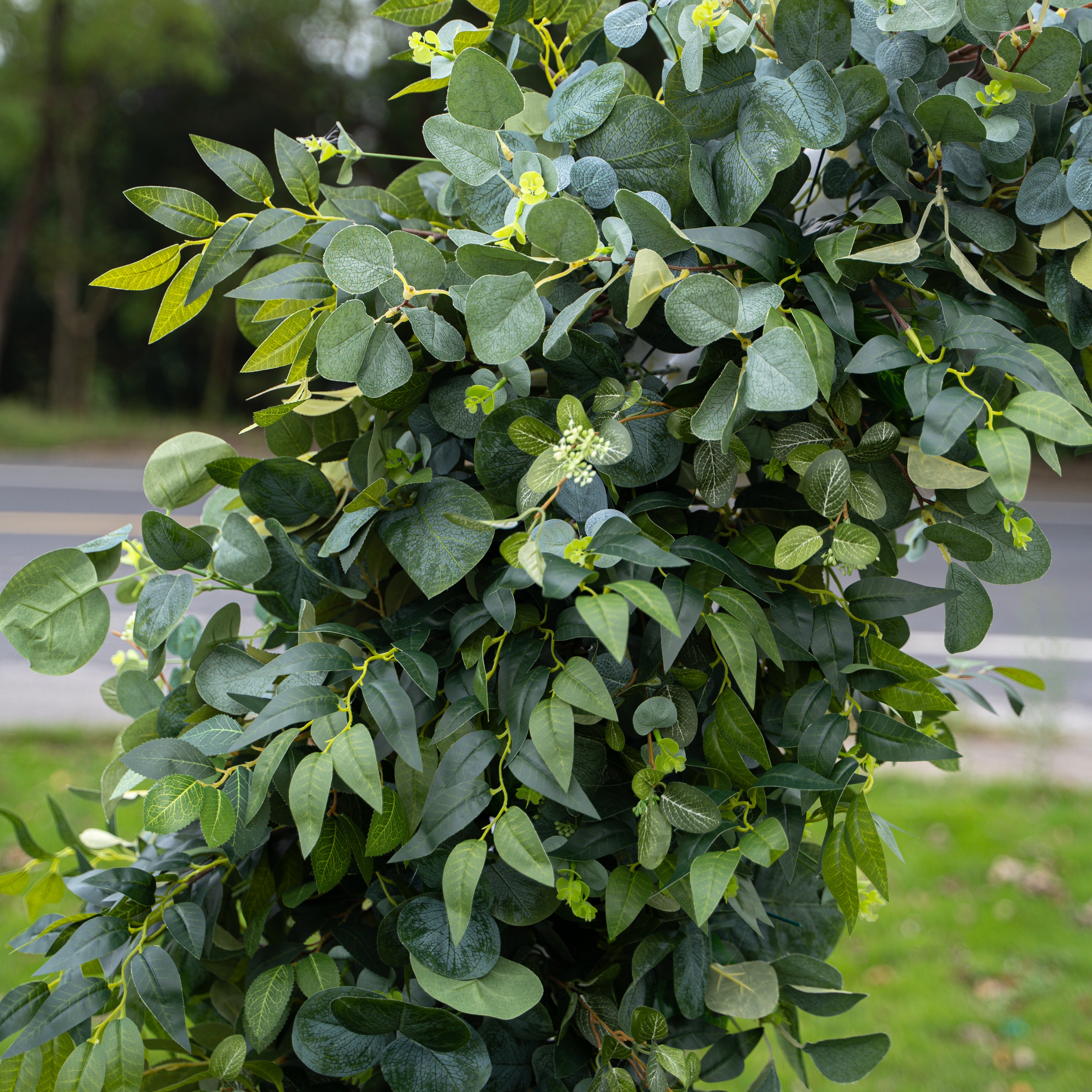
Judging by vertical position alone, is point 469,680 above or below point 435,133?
below

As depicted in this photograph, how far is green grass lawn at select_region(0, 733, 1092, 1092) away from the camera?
5.28 feet

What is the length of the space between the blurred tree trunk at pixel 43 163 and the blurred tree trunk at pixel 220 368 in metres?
1.91

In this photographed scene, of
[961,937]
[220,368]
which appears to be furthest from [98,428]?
[961,937]

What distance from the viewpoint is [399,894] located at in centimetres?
52

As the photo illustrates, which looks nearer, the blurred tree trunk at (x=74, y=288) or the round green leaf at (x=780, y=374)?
the round green leaf at (x=780, y=374)

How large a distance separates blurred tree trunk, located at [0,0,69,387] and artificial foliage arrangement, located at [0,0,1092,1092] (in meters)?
9.42

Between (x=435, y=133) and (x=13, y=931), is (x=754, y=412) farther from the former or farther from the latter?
(x=13, y=931)

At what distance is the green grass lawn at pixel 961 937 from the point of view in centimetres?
161

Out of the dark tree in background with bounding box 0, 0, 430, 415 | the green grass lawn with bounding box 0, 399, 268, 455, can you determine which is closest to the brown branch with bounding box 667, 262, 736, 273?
the green grass lawn with bounding box 0, 399, 268, 455

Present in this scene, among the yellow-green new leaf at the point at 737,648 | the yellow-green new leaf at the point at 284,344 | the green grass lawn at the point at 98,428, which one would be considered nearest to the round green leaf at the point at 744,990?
the yellow-green new leaf at the point at 737,648

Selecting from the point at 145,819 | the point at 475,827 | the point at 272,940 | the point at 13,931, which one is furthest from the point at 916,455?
the point at 13,931

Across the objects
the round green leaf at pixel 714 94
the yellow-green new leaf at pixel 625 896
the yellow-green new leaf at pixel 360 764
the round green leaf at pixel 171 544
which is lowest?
the yellow-green new leaf at pixel 625 896

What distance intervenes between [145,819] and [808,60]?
0.50 meters

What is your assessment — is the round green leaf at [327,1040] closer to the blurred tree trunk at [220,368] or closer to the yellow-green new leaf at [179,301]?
the yellow-green new leaf at [179,301]
